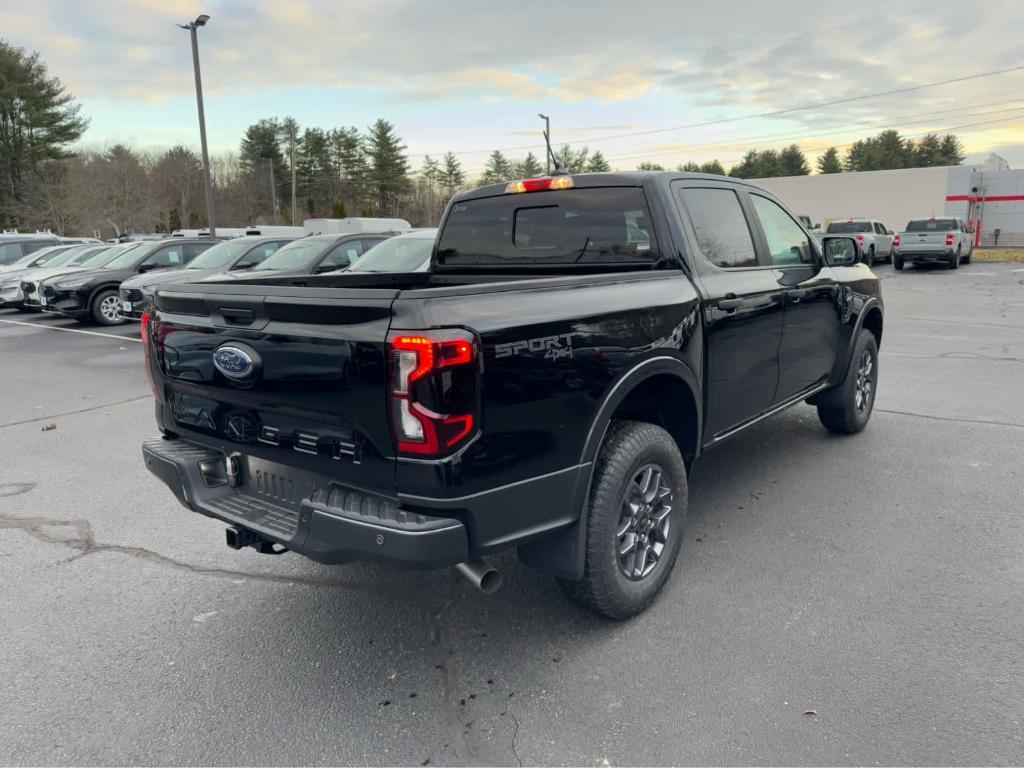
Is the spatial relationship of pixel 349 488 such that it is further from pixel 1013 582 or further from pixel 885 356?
pixel 885 356

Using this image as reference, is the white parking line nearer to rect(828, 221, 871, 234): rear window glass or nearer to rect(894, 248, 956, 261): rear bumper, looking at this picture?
rect(894, 248, 956, 261): rear bumper

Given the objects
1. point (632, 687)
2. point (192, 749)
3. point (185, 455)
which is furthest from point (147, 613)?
point (632, 687)

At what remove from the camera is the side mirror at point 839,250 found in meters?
5.25

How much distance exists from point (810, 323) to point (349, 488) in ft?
11.4

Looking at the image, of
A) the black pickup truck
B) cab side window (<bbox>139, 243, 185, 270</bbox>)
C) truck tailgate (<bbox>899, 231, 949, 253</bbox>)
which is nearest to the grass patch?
truck tailgate (<bbox>899, 231, 949, 253</bbox>)

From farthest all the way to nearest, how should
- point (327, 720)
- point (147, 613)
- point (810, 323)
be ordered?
point (810, 323) → point (147, 613) → point (327, 720)

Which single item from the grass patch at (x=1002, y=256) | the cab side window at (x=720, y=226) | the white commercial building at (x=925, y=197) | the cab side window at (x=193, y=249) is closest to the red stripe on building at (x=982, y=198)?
the white commercial building at (x=925, y=197)

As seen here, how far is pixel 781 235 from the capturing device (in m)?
4.83

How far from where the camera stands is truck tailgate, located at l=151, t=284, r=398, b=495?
2.46 m

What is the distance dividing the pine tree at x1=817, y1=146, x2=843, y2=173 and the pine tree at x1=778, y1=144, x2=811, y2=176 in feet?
14.9

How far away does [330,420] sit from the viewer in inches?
102

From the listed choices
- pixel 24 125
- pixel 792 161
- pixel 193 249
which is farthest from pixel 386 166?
pixel 193 249

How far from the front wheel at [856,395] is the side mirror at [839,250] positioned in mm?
671

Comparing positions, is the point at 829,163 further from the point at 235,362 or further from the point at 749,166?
the point at 235,362
